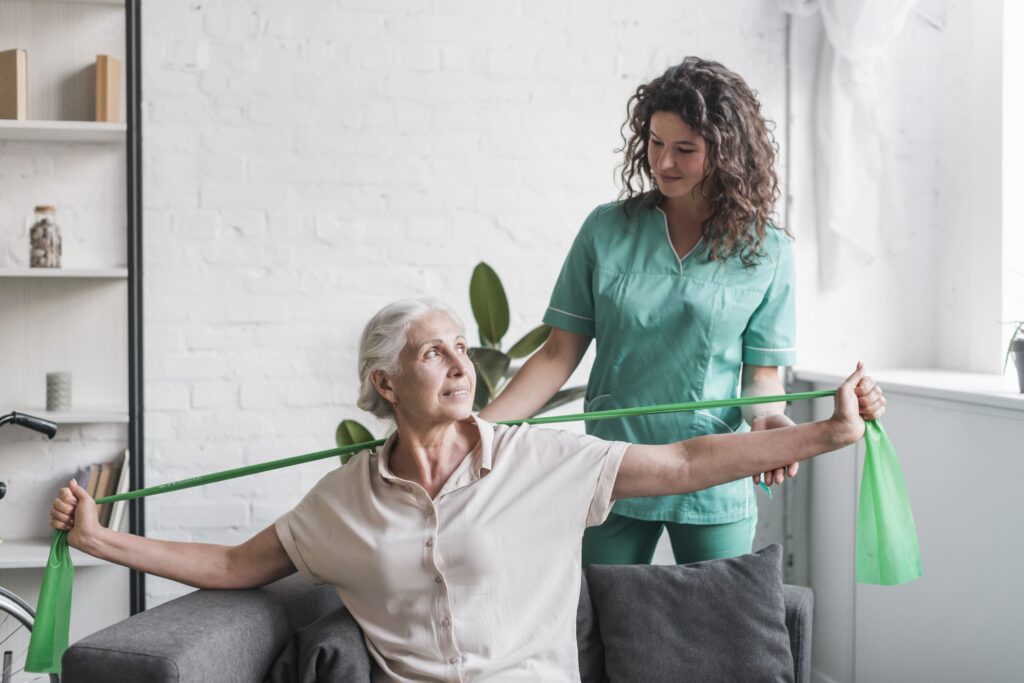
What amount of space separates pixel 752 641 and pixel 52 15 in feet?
8.70

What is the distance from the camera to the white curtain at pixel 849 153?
3045 mm

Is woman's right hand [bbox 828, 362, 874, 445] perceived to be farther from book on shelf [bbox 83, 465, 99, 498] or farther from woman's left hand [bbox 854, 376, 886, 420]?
book on shelf [bbox 83, 465, 99, 498]

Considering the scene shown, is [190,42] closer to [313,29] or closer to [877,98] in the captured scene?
[313,29]

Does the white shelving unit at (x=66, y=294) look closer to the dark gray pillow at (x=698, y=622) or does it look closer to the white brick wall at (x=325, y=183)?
the white brick wall at (x=325, y=183)

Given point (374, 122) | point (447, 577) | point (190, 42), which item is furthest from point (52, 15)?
point (447, 577)

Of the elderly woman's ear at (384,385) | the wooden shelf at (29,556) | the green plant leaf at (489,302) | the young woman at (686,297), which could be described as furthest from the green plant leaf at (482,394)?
the wooden shelf at (29,556)

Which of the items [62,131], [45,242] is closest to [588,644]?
[45,242]

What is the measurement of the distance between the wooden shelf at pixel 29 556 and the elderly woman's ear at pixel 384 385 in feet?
4.46

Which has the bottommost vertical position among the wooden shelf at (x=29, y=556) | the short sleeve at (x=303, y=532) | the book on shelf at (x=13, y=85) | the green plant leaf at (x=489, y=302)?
the wooden shelf at (x=29, y=556)

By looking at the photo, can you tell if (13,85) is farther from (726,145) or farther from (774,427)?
(774,427)

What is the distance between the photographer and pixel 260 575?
6.22 feet

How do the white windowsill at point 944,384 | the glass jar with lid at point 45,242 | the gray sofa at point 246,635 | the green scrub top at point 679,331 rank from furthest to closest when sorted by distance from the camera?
the glass jar with lid at point 45,242 → the white windowsill at point 944,384 → the green scrub top at point 679,331 → the gray sofa at point 246,635

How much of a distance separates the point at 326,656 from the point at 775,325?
1.13 m

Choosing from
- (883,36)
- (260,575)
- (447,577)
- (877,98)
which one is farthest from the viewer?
(877,98)
